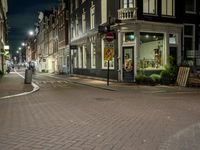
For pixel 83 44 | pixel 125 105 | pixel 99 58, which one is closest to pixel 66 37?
pixel 83 44

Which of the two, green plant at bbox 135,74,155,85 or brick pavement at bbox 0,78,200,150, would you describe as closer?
brick pavement at bbox 0,78,200,150

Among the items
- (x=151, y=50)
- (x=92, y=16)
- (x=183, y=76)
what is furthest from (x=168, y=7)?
(x=92, y=16)

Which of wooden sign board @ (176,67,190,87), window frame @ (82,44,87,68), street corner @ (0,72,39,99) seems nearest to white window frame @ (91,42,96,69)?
window frame @ (82,44,87,68)

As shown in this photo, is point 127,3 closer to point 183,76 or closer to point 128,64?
point 128,64

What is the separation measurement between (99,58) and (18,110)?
20640 millimetres

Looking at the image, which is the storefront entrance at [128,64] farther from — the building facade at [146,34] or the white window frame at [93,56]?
the white window frame at [93,56]

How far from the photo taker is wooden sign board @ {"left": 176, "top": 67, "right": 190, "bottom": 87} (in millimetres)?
22969

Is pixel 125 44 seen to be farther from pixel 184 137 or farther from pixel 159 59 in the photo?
pixel 184 137

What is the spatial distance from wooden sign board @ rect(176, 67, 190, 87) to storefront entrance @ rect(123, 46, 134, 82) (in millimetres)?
3861

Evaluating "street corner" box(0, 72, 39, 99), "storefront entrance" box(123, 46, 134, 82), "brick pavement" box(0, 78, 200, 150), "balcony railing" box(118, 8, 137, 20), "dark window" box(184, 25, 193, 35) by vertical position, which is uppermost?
"balcony railing" box(118, 8, 137, 20)

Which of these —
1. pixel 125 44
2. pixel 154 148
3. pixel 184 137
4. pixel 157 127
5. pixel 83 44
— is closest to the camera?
pixel 154 148

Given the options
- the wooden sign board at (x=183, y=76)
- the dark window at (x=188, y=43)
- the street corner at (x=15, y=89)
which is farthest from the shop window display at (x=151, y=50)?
the street corner at (x=15, y=89)

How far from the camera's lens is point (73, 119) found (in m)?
9.91

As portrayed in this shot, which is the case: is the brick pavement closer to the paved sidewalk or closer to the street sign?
the paved sidewalk
